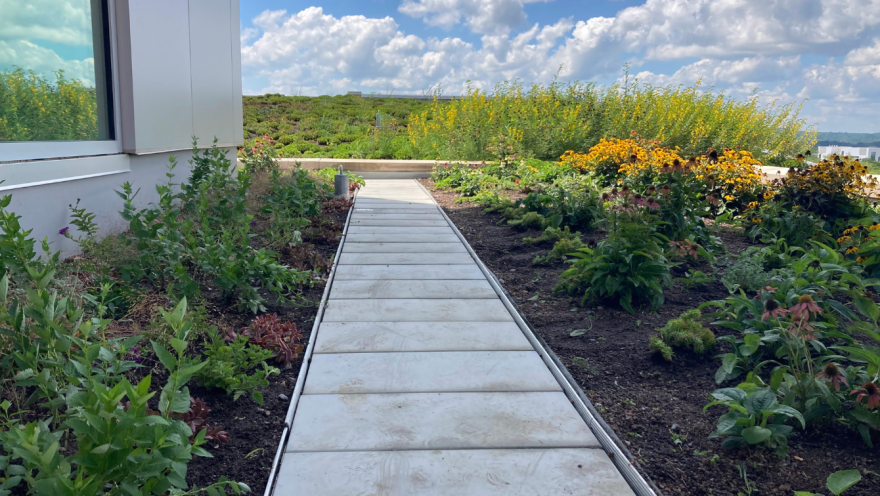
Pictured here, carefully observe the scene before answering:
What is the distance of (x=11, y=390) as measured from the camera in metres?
1.89

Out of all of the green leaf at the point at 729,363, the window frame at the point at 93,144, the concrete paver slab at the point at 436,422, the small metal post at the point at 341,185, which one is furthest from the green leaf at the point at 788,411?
the small metal post at the point at 341,185

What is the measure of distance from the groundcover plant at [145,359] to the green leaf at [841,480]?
1842 millimetres

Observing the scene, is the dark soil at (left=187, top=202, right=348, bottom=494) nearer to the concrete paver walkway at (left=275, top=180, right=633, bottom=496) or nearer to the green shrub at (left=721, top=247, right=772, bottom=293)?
the concrete paver walkway at (left=275, top=180, right=633, bottom=496)

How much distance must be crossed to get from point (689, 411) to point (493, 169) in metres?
7.19

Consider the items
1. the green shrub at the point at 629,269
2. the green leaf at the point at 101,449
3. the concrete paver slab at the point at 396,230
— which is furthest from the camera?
the concrete paver slab at the point at 396,230

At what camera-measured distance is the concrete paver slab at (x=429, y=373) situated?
2539 millimetres

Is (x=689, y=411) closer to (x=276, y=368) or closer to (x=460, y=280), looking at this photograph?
(x=276, y=368)

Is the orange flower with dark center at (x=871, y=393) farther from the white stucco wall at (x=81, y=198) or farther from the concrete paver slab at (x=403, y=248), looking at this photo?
the white stucco wall at (x=81, y=198)

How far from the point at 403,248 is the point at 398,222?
→ 53.1 inches

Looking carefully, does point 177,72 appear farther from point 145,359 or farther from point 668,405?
point 668,405

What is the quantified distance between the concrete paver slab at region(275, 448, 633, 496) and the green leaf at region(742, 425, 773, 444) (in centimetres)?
50

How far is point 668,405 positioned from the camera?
8.07 ft

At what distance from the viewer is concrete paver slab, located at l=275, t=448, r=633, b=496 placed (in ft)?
6.08

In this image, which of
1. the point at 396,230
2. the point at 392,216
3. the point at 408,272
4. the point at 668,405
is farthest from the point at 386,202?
the point at 668,405
